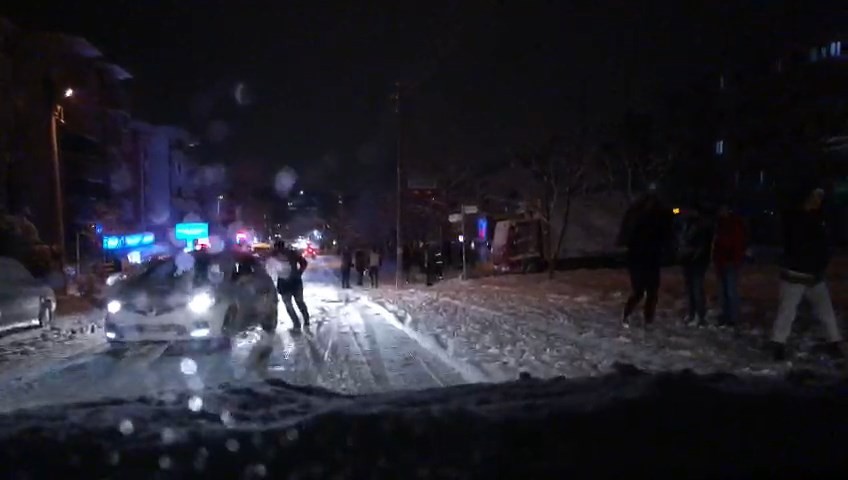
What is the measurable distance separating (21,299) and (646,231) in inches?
493

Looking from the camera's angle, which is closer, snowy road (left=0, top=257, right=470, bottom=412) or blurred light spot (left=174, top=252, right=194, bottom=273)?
snowy road (left=0, top=257, right=470, bottom=412)

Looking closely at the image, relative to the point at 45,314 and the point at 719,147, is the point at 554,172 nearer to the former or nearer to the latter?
the point at 719,147

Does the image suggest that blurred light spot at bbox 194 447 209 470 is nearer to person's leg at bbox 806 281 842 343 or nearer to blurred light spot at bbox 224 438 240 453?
blurred light spot at bbox 224 438 240 453

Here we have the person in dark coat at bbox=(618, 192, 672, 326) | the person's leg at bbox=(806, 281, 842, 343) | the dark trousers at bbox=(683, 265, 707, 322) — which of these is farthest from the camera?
the dark trousers at bbox=(683, 265, 707, 322)

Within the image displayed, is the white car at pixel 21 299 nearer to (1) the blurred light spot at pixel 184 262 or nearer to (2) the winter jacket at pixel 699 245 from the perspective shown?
(1) the blurred light spot at pixel 184 262

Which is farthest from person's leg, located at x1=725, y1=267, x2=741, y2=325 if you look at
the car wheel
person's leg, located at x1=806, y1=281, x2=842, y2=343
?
the car wheel

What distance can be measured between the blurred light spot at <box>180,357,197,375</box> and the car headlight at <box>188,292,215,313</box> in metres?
0.99

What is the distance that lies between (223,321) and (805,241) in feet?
30.1

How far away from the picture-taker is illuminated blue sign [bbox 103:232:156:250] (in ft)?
160

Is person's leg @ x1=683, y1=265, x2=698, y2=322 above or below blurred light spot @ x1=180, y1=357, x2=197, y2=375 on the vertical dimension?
above

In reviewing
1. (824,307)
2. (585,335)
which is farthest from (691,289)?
(824,307)

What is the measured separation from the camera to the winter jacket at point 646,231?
14.4 m

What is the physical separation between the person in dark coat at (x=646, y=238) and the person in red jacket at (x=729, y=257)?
0.80 metres

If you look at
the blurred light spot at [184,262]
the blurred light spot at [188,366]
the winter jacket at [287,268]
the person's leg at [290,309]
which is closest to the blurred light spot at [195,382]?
the blurred light spot at [188,366]
